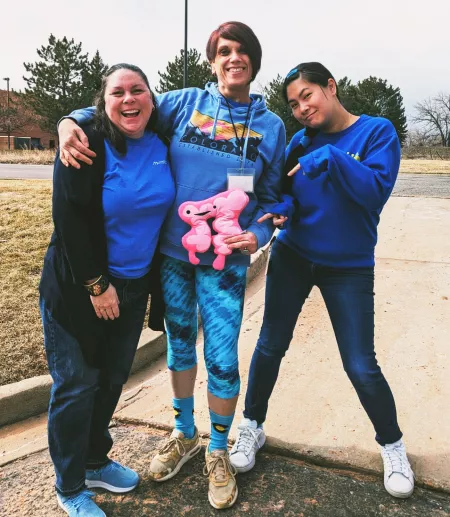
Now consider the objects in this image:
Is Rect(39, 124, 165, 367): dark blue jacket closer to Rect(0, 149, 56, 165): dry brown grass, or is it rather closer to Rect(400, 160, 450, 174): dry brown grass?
Rect(400, 160, 450, 174): dry brown grass

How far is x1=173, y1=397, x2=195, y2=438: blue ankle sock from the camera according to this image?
246 cm

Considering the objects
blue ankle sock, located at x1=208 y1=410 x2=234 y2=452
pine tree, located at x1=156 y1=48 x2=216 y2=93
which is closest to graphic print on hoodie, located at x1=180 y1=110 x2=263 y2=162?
blue ankle sock, located at x1=208 y1=410 x2=234 y2=452

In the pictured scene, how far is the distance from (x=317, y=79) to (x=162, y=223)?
37.6 inches

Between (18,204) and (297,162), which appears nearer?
(297,162)

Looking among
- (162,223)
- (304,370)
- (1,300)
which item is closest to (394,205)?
(304,370)

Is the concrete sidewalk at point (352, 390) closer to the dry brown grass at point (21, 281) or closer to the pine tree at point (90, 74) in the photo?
the dry brown grass at point (21, 281)

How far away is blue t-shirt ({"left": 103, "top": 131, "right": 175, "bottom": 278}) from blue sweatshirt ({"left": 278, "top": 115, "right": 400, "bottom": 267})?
625mm

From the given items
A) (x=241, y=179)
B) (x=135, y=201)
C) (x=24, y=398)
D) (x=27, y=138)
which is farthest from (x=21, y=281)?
(x=27, y=138)

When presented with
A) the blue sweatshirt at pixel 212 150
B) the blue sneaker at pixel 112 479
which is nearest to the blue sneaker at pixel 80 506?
the blue sneaker at pixel 112 479

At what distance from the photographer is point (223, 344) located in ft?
7.20

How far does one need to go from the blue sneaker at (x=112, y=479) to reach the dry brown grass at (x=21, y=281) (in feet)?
3.73

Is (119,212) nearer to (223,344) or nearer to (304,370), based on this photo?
(223,344)

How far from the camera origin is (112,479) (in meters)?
2.28

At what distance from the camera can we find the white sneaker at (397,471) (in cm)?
222
